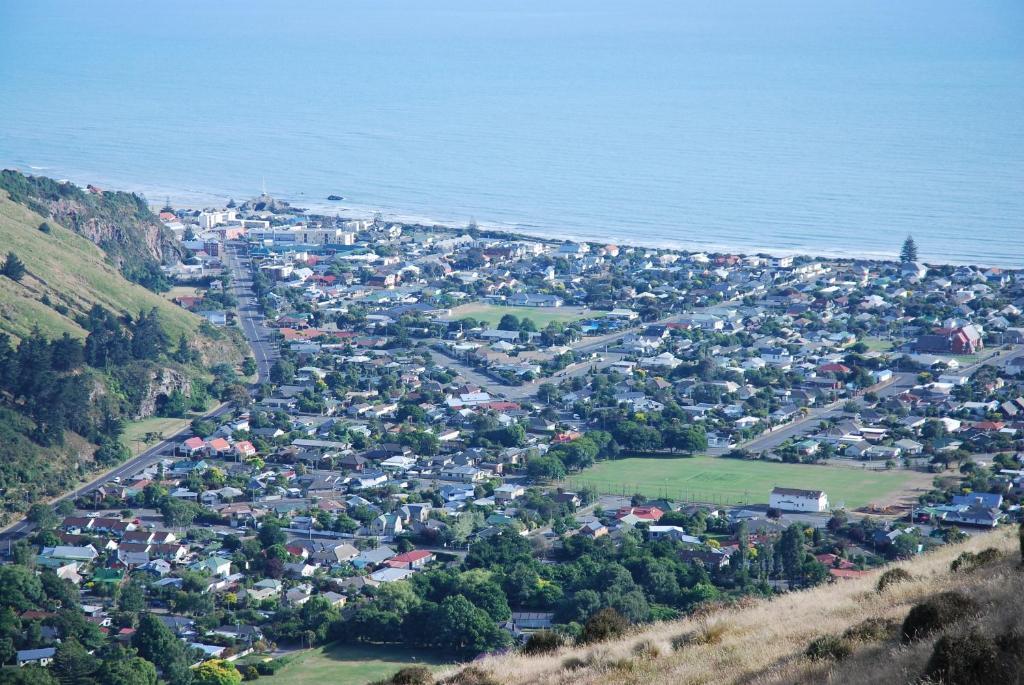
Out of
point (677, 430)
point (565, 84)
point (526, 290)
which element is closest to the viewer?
point (677, 430)

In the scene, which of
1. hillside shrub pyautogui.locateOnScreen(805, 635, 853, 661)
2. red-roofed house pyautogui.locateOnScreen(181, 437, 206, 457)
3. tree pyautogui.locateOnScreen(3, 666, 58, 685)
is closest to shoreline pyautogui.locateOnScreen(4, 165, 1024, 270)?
red-roofed house pyautogui.locateOnScreen(181, 437, 206, 457)

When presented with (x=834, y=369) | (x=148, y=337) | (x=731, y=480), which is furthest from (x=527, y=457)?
(x=148, y=337)

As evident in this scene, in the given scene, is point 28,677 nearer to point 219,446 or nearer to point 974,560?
point 974,560

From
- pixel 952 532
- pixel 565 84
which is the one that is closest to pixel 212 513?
pixel 952 532

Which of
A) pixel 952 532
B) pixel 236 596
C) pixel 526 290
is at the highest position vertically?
pixel 526 290

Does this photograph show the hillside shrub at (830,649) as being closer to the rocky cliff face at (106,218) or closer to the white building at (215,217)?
the rocky cliff face at (106,218)

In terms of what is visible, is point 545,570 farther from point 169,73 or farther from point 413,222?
point 169,73

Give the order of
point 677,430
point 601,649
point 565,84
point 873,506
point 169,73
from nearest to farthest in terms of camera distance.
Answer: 1. point 601,649
2. point 873,506
3. point 677,430
4. point 565,84
5. point 169,73
